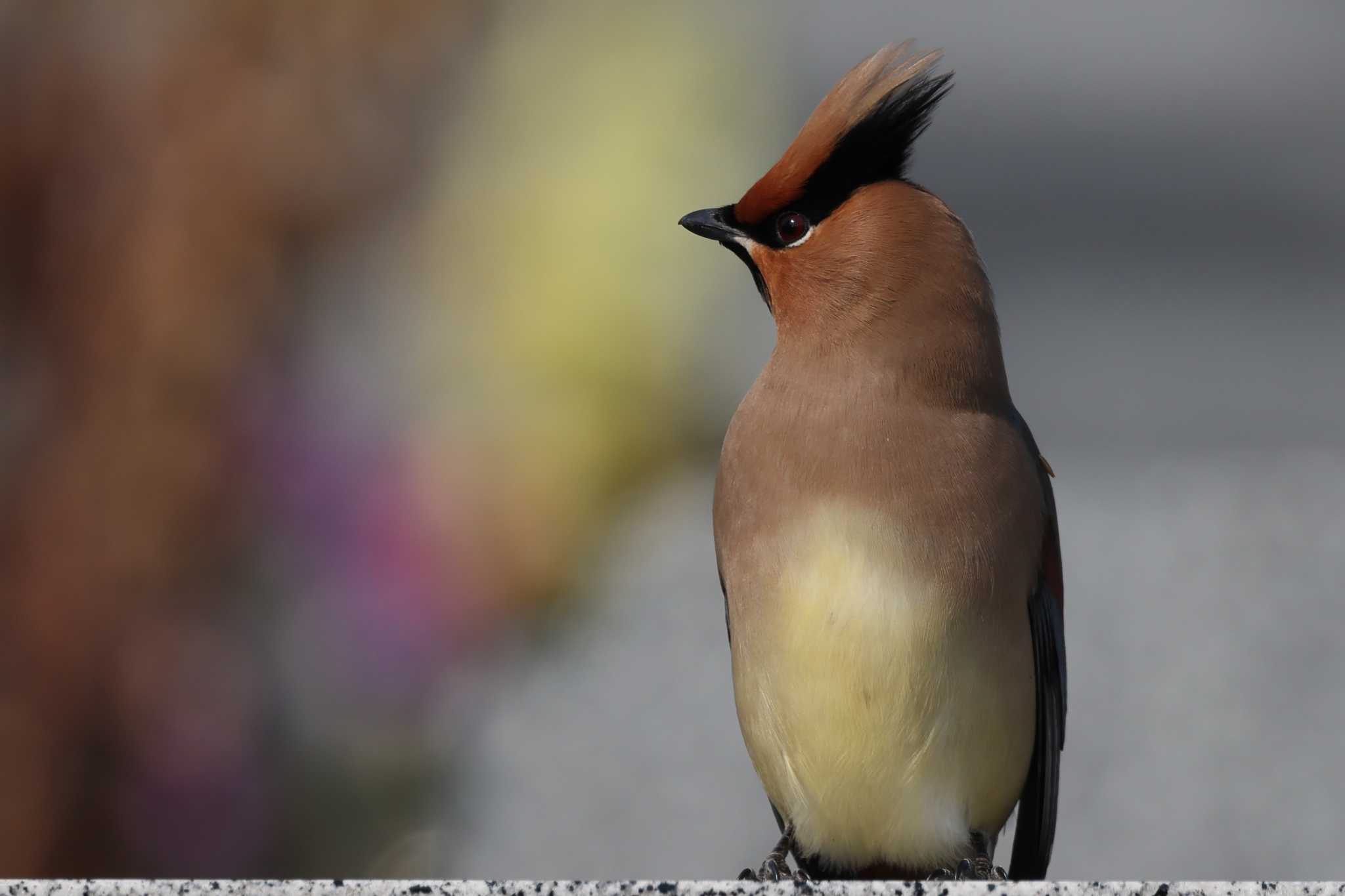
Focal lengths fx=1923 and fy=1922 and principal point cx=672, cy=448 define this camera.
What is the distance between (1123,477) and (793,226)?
2.61m

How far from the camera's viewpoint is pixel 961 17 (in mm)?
4590

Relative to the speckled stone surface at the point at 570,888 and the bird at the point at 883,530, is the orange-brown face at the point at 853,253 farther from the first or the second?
the speckled stone surface at the point at 570,888

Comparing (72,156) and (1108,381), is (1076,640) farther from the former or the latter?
(72,156)

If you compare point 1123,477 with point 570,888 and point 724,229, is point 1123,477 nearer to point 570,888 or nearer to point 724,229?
point 724,229

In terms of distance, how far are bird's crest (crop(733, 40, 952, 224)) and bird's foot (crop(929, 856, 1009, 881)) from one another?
2.08 feet

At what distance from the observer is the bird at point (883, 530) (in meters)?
1.70

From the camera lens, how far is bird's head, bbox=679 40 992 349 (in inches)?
71.9

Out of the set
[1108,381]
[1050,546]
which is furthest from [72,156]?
[1108,381]

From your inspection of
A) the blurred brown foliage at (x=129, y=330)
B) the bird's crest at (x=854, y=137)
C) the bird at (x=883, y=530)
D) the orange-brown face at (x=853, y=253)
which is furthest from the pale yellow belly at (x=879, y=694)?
the blurred brown foliage at (x=129, y=330)

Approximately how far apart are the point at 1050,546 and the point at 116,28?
1721mm

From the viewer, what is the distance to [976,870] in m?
1.79

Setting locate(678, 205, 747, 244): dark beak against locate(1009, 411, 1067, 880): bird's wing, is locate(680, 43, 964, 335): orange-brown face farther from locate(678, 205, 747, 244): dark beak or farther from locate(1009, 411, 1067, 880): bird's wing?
locate(1009, 411, 1067, 880): bird's wing

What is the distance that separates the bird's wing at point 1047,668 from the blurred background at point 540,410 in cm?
123

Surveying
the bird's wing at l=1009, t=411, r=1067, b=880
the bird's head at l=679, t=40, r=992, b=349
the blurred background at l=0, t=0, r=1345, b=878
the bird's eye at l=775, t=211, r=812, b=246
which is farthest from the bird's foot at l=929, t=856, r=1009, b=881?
the blurred background at l=0, t=0, r=1345, b=878
